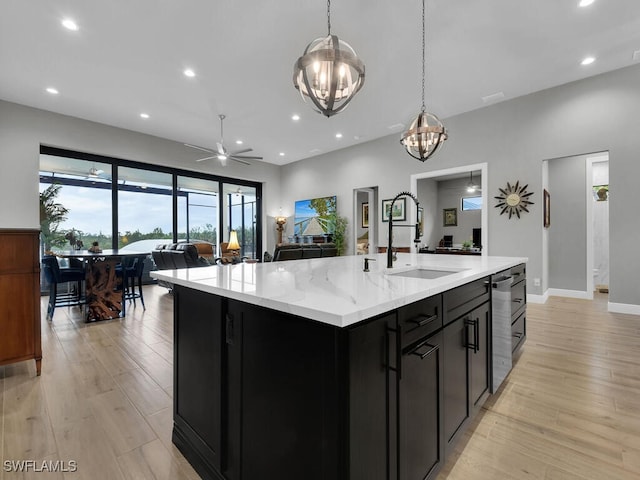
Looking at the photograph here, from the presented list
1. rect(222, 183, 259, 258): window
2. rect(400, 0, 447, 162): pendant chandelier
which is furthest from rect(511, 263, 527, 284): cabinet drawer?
rect(222, 183, 259, 258): window

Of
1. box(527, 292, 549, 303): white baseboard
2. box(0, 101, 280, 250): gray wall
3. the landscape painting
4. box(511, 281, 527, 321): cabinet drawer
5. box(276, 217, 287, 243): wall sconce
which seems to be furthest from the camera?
box(276, 217, 287, 243): wall sconce

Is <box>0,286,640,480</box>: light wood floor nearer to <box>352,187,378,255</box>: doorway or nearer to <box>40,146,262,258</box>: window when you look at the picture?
<box>40,146,262,258</box>: window

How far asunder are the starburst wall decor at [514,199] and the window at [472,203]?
2942 mm

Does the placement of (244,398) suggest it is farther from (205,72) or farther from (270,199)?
(270,199)

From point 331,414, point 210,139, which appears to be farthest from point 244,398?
point 210,139

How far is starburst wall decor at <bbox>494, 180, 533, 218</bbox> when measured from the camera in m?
4.78

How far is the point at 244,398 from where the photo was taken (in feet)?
3.62

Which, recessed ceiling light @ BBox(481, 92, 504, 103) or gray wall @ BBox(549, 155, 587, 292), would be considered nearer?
recessed ceiling light @ BBox(481, 92, 504, 103)

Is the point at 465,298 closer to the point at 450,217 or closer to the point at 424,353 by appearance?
the point at 424,353

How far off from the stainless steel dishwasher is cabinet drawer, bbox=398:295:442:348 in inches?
34.0

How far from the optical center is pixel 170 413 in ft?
5.99

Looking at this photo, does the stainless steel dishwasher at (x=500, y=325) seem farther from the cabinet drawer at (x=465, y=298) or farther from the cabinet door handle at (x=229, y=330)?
the cabinet door handle at (x=229, y=330)

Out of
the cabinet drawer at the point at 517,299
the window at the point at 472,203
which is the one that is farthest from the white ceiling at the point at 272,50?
the window at the point at 472,203

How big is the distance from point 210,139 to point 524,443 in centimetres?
729
